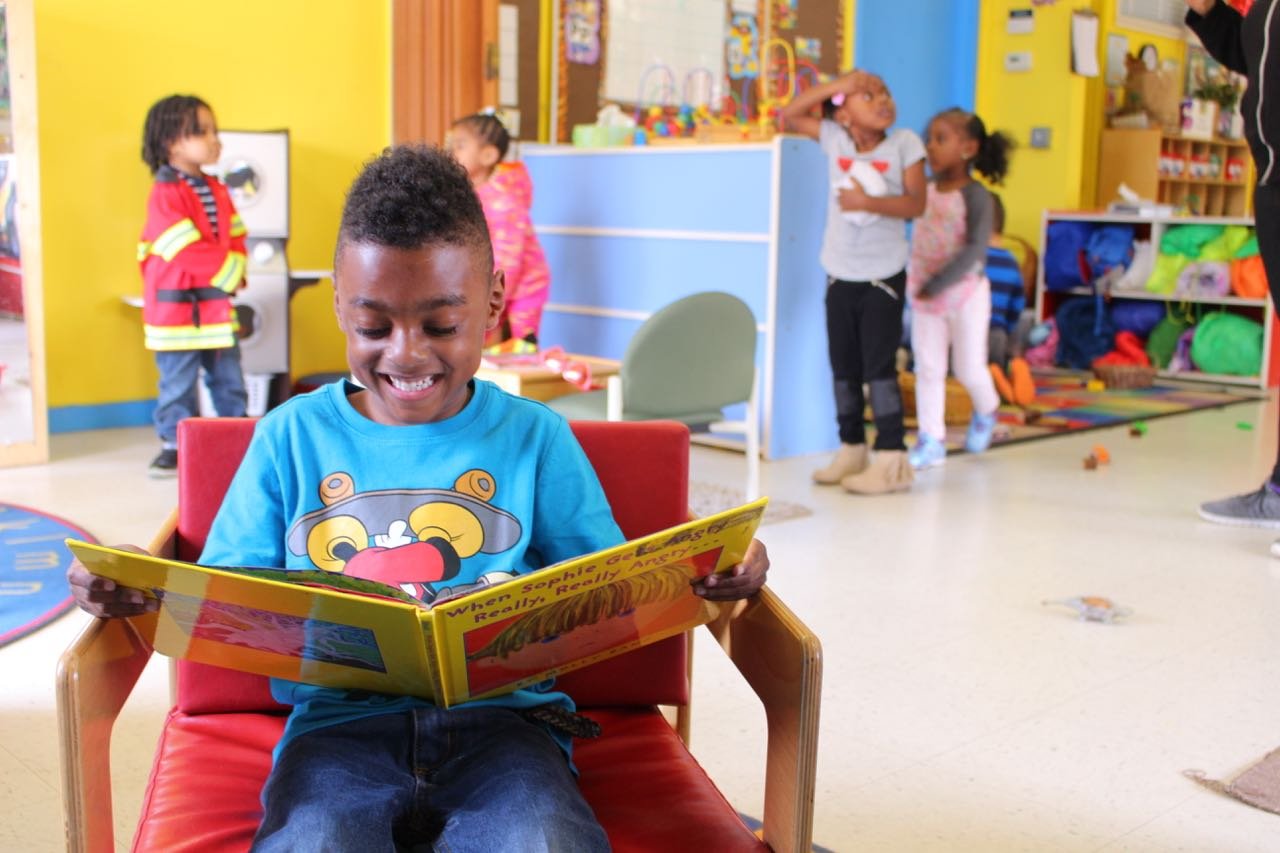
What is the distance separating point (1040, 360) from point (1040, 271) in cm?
64

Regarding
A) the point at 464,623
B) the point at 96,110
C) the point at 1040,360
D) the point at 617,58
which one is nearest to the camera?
the point at 464,623

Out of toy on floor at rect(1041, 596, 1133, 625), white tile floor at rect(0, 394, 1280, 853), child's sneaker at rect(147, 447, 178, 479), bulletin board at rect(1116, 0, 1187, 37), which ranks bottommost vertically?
white tile floor at rect(0, 394, 1280, 853)

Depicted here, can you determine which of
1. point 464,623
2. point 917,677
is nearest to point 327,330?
point 917,677

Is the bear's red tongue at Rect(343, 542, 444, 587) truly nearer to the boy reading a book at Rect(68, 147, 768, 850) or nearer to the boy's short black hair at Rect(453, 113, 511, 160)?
the boy reading a book at Rect(68, 147, 768, 850)

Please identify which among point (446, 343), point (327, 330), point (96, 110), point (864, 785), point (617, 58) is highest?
point (617, 58)

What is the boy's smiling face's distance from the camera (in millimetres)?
1352

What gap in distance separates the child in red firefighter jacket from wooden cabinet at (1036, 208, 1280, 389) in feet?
15.6

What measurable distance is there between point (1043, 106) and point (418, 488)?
7.94 metres

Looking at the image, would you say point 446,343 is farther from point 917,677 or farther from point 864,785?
point 917,677

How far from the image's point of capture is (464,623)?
1088 millimetres

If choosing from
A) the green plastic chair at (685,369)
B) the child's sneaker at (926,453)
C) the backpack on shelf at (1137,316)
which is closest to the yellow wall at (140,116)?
the green plastic chair at (685,369)

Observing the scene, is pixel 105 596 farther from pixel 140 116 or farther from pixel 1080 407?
pixel 1080 407

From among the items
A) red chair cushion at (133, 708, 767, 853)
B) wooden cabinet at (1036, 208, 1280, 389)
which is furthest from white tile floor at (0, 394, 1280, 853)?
wooden cabinet at (1036, 208, 1280, 389)

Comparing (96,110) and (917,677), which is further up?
(96,110)
